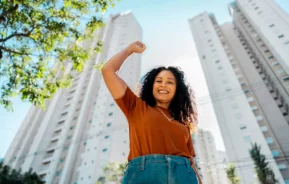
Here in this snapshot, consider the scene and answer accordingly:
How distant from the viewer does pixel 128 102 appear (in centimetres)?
185

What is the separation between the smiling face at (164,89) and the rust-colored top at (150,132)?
0.84ft

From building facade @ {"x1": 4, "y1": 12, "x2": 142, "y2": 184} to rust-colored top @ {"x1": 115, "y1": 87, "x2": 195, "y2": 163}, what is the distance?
30.8 meters

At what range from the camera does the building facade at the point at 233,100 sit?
3094 cm

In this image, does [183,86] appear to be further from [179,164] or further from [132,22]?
[132,22]

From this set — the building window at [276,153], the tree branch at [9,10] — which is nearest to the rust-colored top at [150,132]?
the tree branch at [9,10]

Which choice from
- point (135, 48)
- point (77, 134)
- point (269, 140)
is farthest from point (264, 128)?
point (135, 48)

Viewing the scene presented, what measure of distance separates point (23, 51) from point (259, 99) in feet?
136

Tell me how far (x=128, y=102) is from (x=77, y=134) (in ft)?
143

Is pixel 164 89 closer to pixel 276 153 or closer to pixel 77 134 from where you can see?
pixel 276 153

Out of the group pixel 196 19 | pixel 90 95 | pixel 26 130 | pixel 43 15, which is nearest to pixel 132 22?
pixel 196 19

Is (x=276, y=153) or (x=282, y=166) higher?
(x=276, y=153)

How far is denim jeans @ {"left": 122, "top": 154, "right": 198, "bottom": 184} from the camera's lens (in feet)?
4.50

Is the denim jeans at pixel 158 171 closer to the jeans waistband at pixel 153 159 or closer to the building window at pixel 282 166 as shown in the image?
the jeans waistband at pixel 153 159

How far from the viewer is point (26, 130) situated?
52.5m
